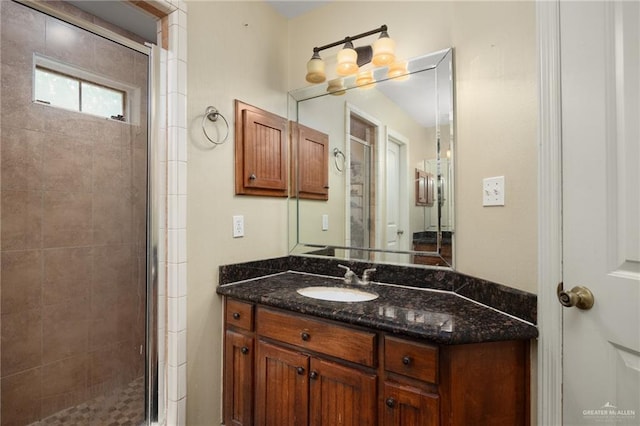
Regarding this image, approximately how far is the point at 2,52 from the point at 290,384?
2257mm

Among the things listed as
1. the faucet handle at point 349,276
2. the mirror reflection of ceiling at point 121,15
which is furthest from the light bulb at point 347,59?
the faucet handle at point 349,276

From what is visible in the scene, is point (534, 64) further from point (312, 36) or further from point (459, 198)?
point (312, 36)

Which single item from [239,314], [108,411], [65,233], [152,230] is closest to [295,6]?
[152,230]

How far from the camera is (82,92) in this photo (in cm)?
190

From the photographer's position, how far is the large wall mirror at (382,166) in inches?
60.4

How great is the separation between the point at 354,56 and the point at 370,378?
1667 mm

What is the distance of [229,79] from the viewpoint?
170 centimetres

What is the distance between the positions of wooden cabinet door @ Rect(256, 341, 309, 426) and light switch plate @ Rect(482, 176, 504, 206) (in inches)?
39.2

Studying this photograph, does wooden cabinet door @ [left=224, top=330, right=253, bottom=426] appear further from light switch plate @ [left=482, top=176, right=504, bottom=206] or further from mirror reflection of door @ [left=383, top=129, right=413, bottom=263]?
light switch plate @ [left=482, top=176, right=504, bottom=206]

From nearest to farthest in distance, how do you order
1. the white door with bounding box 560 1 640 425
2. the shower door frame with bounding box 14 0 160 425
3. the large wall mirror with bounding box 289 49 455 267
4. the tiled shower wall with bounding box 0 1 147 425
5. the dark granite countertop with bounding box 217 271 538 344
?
the white door with bounding box 560 1 640 425
the dark granite countertop with bounding box 217 271 538 344
the shower door frame with bounding box 14 0 160 425
the large wall mirror with bounding box 289 49 455 267
the tiled shower wall with bounding box 0 1 147 425

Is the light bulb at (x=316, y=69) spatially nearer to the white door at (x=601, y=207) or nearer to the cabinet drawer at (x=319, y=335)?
the white door at (x=601, y=207)

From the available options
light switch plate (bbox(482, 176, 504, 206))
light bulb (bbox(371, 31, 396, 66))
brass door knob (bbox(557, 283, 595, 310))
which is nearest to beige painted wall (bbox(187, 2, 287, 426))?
light bulb (bbox(371, 31, 396, 66))

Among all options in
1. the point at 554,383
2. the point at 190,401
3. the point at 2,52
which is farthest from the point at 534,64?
the point at 2,52

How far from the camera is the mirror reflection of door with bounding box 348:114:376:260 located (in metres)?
1.82
